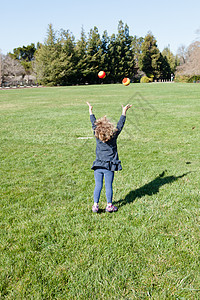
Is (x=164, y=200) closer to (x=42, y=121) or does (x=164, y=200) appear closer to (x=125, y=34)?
(x=42, y=121)

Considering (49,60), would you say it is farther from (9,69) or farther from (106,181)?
(106,181)

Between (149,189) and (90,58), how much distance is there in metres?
58.7

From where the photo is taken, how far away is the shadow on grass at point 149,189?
3.80 metres

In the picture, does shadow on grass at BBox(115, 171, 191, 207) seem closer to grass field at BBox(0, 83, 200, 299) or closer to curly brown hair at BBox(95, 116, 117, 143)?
grass field at BBox(0, 83, 200, 299)

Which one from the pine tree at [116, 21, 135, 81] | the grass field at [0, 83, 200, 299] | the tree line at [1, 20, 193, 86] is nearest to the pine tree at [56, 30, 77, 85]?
the tree line at [1, 20, 193, 86]

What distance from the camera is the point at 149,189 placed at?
4141mm

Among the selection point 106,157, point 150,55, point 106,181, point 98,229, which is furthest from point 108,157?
point 150,55

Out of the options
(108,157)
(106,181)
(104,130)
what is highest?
(104,130)

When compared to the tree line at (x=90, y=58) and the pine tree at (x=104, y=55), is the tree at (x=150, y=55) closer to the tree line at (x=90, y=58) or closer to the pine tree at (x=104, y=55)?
the tree line at (x=90, y=58)

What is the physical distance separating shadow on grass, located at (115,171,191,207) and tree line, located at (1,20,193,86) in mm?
53864

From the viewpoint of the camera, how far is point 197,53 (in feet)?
166

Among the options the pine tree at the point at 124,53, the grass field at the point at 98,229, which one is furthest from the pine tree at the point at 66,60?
the grass field at the point at 98,229

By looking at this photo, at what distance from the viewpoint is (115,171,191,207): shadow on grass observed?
3.80 metres

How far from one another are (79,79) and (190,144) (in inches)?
2246
